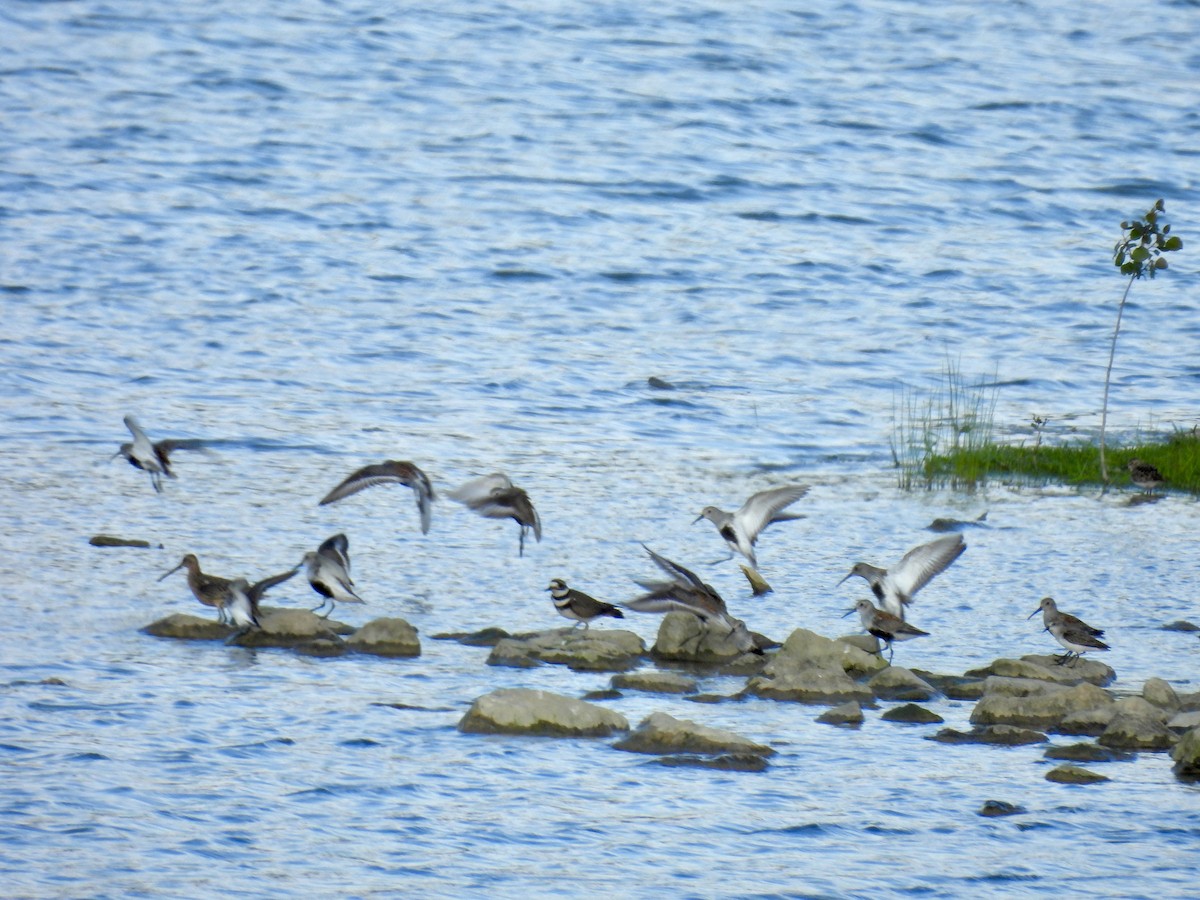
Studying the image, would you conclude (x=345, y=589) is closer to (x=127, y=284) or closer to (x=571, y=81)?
(x=127, y=284)

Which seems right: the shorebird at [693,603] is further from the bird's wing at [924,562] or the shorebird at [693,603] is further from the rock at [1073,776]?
the rock at [1073,776]

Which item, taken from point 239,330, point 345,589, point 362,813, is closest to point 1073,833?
point 362,813

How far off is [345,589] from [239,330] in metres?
12.8

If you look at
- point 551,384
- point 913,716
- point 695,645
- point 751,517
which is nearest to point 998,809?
point 913,716

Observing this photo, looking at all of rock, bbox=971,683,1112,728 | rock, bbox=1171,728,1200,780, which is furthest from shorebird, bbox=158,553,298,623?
rock, bbox=1171,728,1200,780

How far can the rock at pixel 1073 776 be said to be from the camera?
9.12 m

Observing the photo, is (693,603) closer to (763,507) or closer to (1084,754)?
(763,507)

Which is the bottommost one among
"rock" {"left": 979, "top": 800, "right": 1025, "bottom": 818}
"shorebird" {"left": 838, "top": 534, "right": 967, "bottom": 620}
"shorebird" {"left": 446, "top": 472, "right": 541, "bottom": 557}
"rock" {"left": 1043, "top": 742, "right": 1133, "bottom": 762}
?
"rock" {"left": 979, "top": 800, "right": 1025, "bottom": 818}

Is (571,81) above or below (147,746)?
above

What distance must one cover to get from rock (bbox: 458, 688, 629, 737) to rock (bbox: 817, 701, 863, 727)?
1.13 m

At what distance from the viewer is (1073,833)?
27.9ft

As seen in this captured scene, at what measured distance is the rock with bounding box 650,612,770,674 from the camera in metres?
11.6

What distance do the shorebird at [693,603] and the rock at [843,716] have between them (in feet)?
4.71

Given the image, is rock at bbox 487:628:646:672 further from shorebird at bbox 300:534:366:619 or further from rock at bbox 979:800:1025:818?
rock at bbox 979:800:1025:818
